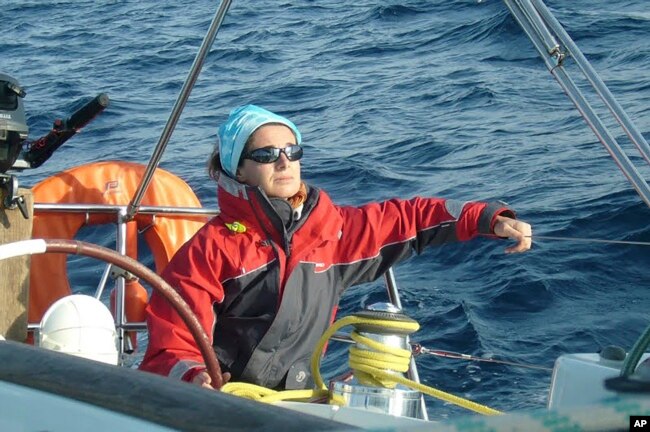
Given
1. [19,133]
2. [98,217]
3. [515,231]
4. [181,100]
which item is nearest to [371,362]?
[515,231]

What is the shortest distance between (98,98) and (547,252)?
2.98 metres

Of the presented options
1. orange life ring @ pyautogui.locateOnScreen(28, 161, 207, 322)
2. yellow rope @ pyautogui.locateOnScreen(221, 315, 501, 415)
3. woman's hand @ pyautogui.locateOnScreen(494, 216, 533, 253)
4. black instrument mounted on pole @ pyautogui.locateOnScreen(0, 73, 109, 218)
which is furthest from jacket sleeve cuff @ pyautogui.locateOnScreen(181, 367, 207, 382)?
orange life ring @ pyautogui.locateOnScreen(28, 161, 207, 322)

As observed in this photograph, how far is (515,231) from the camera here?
2.93m

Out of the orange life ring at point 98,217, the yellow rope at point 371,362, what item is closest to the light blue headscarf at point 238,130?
the orange life ring at point 98,217

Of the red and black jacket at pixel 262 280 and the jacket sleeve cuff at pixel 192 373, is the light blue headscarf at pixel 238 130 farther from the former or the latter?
the jacket sleeve cuff at pixel 192 373

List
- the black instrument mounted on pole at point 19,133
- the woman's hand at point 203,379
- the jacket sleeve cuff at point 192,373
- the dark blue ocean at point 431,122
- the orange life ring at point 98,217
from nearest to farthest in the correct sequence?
1. the woman's hand at point 203,379
2. the jacket sleeve cuff at point 192,373
3. the black instrument mounted on pole at point 19,133
4. the orange life ring at point 98,217
5. the dark blue ocean at point 431,122

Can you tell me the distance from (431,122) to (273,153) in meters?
5.76

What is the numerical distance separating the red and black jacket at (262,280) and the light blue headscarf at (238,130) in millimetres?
52

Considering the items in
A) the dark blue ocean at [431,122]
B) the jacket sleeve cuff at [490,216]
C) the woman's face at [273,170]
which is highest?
the woman's face at [273,170]

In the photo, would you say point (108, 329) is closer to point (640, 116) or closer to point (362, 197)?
point (362, 197)

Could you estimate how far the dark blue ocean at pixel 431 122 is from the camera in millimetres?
4992

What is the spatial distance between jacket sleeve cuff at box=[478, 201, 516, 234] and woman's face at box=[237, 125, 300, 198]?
0.50 meters

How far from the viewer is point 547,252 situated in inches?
226

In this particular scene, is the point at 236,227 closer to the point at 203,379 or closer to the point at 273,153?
the point at 273,153
